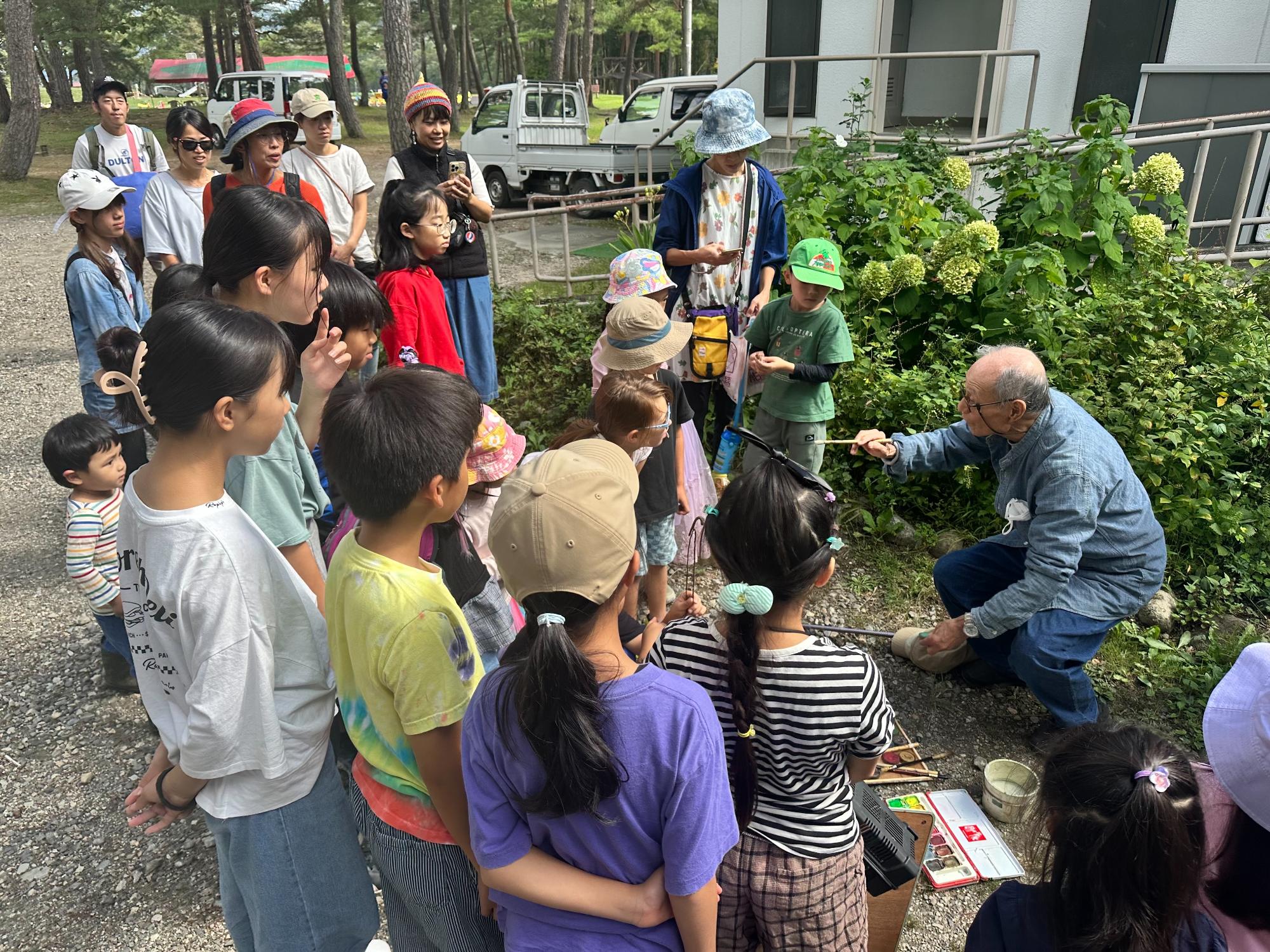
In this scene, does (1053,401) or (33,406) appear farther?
(33,406)

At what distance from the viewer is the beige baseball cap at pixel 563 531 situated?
4.22 feet

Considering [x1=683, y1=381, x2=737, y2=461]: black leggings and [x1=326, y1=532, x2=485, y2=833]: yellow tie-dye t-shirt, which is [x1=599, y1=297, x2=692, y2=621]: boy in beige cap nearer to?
[x1=683, y1=381, x2=737, y2=461]: black leggings

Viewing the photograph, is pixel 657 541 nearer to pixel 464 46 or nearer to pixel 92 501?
pixel 92 501

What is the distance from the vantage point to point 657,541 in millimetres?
3449

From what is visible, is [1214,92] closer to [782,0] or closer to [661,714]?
[782,0]

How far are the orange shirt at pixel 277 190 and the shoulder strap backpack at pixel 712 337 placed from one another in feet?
6.04

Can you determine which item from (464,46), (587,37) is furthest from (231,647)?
(464,46)

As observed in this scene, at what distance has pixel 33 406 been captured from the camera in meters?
6.14

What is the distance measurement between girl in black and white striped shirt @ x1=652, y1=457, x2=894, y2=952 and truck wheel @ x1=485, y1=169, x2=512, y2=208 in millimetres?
12610

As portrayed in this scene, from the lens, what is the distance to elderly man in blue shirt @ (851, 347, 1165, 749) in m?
2.83

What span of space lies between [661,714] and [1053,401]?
2240 millimetres

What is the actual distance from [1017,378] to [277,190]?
3280 millimetres

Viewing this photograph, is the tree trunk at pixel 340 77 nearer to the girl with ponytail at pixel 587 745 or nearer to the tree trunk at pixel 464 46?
the tree trunk at pixel 464 46

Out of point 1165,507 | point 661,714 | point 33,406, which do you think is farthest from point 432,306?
point 33,406
